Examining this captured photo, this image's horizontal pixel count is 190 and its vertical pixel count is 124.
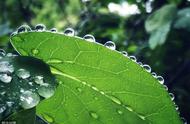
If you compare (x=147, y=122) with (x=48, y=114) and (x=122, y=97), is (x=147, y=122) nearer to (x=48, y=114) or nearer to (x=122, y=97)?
(x=122, y=97)

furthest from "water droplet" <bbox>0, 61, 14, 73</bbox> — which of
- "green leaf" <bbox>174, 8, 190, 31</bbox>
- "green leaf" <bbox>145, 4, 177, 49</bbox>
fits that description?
"green leaf" <bbox>174, 8, 190, 31</bbox>

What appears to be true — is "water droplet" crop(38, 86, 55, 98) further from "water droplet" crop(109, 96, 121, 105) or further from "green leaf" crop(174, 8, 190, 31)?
"green leaf" crop(174, 8, 190, 31)

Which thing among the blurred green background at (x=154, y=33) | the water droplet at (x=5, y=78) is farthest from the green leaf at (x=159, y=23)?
the water droplet at (x=5, y=78)

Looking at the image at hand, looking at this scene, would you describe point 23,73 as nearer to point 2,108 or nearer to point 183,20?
point 2,108

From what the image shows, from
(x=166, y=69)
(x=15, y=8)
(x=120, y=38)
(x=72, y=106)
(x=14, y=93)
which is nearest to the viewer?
(x=14, y=93)

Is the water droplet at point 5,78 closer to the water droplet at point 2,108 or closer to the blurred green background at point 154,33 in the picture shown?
the water droplet at point 2,108

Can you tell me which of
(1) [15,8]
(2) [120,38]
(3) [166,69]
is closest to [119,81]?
(3) [166,69]
